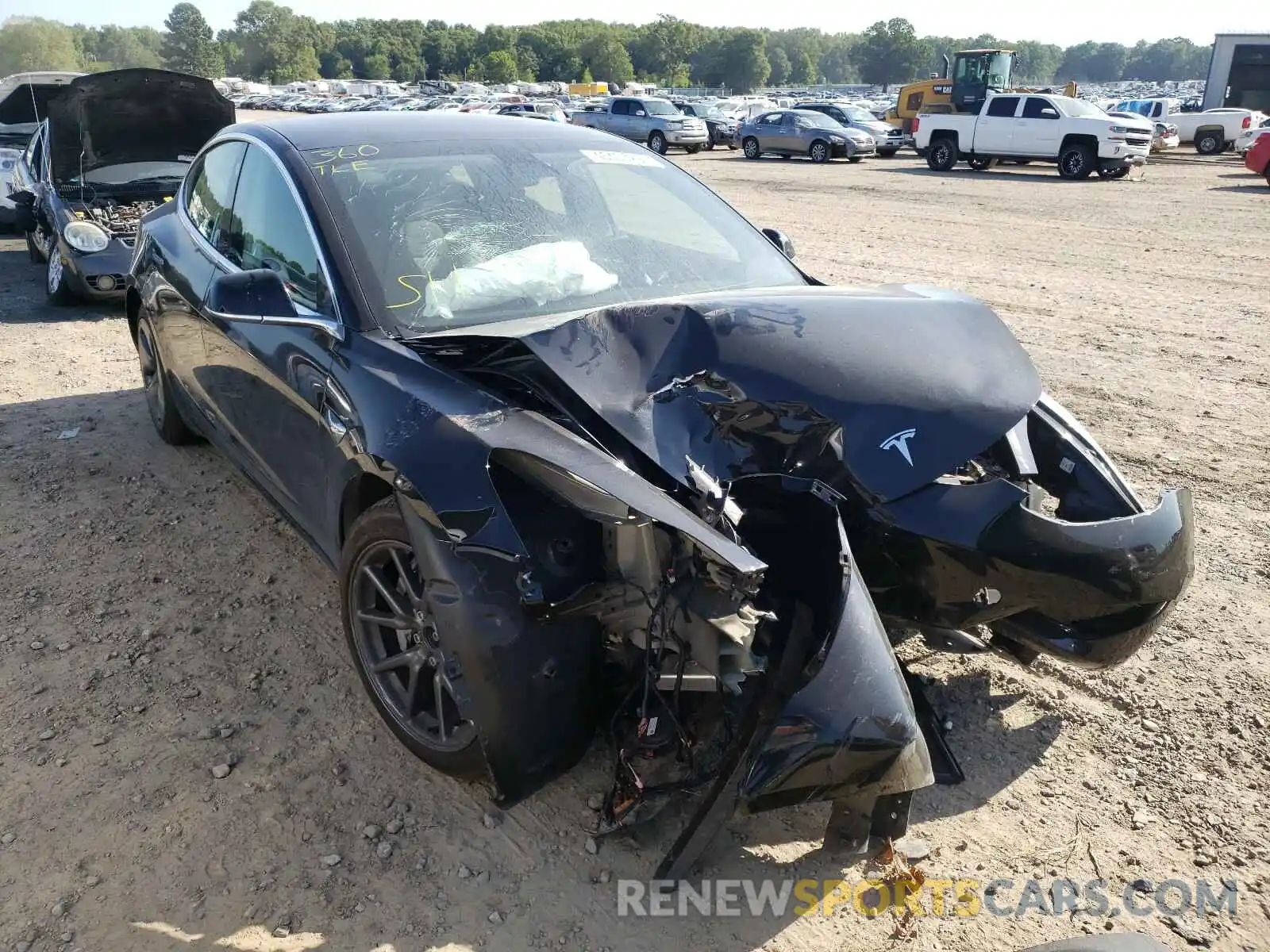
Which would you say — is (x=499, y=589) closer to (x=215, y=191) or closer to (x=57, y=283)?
(x=215, y=191)

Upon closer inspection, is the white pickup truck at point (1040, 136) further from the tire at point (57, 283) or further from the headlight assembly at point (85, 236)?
the tire at point (57, 283)

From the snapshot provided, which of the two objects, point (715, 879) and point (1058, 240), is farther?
point (1058, 240)

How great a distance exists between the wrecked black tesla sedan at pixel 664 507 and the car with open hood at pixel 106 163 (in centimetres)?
588

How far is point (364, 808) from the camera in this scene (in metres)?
2.74

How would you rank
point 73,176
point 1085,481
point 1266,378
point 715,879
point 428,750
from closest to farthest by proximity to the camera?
1. point 715,879
2. point 428,750
3. point 1085,481
4. point 1266,378
5. point 73,176

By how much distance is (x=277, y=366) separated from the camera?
11.0 ft

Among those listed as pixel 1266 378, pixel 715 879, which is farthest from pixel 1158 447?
pixel 715 879

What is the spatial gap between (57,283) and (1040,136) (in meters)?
20.3

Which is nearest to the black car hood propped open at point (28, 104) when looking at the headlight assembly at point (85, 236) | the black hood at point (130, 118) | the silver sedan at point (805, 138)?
the black hood at point (130, 118)

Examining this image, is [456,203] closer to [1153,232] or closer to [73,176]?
[73,176]

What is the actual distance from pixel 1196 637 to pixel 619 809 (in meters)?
2.39

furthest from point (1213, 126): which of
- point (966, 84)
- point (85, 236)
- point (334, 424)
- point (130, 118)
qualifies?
point (334, 424)

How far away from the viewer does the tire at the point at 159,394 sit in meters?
5.07

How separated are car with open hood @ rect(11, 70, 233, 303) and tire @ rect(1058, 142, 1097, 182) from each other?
18214mm
